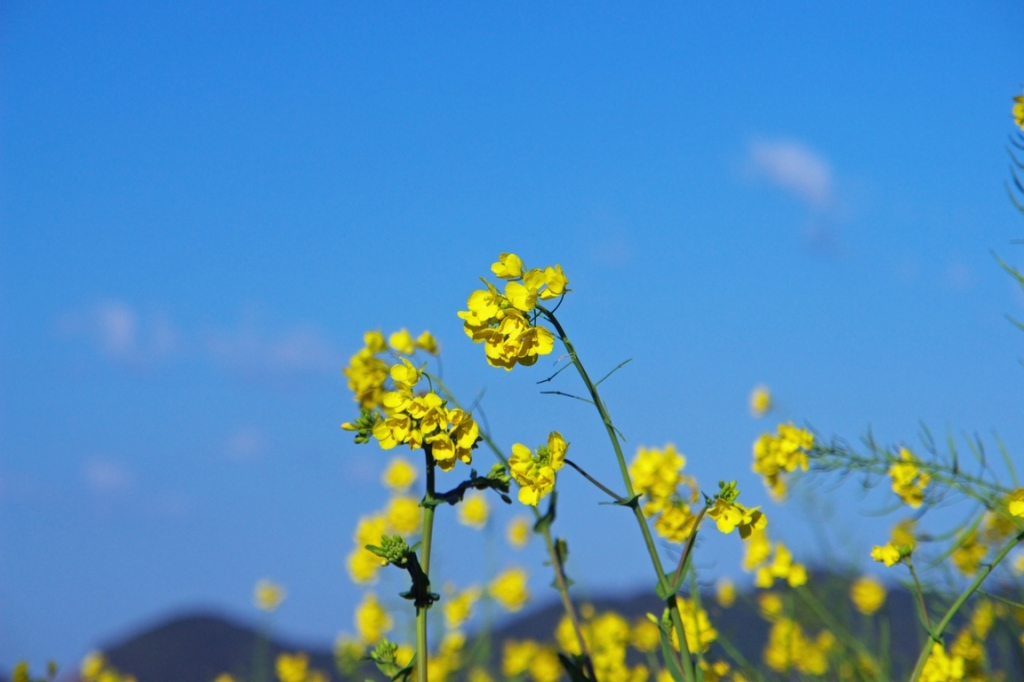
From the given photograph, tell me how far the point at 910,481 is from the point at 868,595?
167cm

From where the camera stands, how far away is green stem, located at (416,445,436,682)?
1.48 meters

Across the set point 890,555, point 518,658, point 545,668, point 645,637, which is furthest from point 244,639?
point 890,555

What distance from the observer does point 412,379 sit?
162 centimetres

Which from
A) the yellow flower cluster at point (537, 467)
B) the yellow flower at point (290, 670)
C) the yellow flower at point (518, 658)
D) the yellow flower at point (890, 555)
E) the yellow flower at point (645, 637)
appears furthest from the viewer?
the yellow flower at point (290, 670)

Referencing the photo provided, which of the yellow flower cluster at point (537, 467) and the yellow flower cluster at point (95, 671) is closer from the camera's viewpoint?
the yellow flower cluster at point (537, 467)

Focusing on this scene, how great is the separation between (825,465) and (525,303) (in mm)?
1682

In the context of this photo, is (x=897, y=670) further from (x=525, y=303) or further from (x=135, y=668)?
(x=135, y=668)

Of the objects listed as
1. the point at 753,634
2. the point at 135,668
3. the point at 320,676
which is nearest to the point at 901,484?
the point at 753,634

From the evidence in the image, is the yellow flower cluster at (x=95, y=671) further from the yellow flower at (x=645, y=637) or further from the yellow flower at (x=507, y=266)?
the yellow flower at (x=507, y=266)

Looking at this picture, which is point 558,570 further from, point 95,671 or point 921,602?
point 95,671

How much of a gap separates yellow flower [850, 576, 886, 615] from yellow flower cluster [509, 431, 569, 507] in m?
2.96

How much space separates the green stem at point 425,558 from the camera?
1.48 metres

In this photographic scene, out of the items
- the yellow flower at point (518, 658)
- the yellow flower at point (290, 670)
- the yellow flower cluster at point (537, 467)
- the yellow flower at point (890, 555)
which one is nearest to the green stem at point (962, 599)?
the yellow flower at point (890, 555)

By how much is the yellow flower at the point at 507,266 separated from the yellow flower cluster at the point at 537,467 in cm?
30
